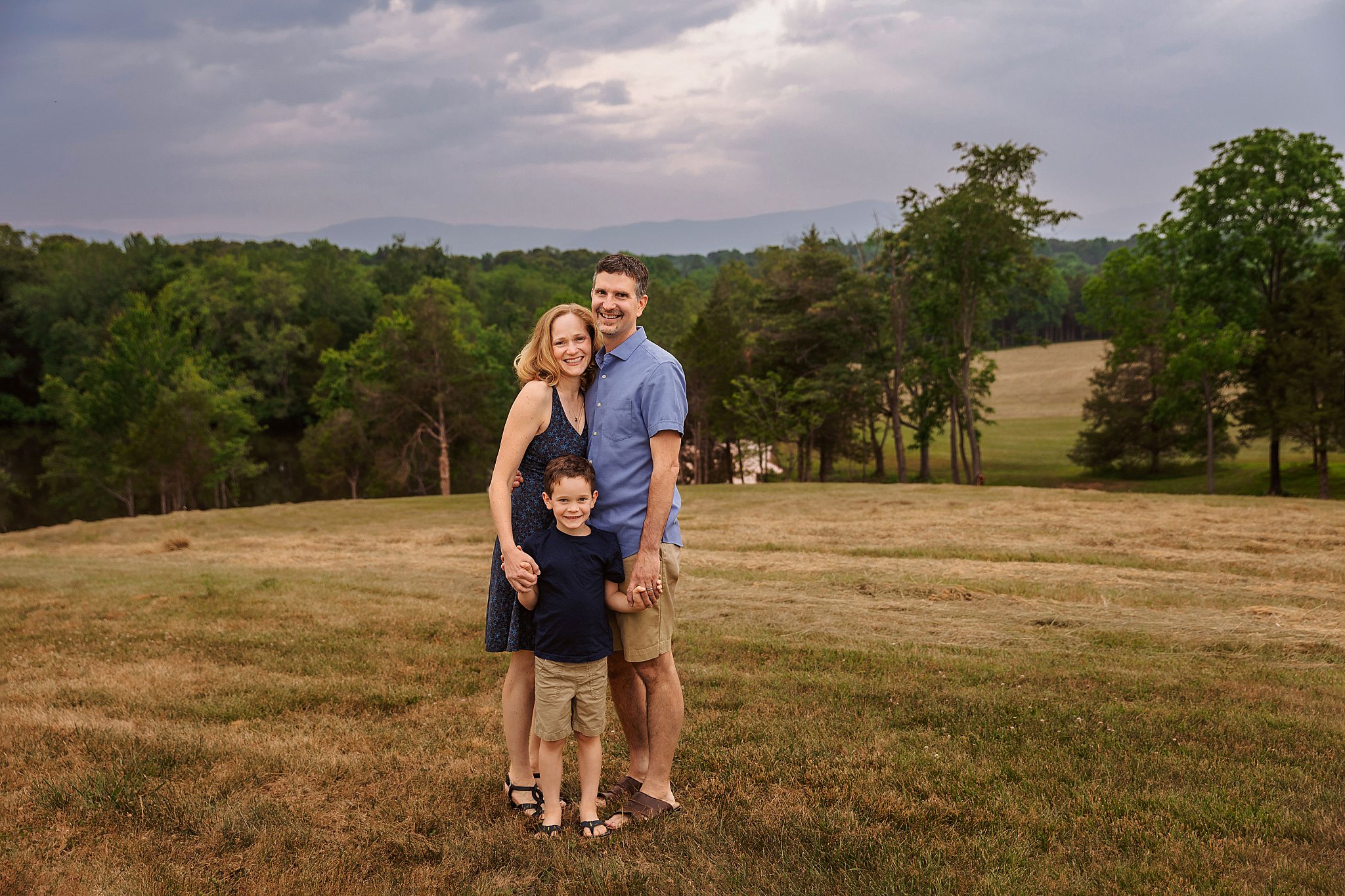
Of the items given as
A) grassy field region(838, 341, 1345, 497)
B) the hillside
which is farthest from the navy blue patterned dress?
the hillside

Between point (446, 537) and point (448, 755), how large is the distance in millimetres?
14359

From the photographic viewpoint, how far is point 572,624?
414 centimetres

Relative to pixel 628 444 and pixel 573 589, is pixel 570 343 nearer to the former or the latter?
pixel 628 444

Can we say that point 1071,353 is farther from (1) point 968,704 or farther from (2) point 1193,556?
(1) point 968,704

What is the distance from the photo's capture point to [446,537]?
19094mm

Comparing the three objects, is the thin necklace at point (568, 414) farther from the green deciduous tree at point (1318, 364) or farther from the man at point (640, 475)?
the green deciduous tree at point (1318, 364)

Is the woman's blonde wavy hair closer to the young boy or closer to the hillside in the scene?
the young boy

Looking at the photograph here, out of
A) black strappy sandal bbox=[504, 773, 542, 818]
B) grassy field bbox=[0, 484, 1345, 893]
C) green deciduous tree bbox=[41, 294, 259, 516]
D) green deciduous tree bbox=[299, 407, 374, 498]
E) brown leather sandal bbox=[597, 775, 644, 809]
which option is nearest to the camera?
grassy field bbox=[0, 484, 1345, 893]

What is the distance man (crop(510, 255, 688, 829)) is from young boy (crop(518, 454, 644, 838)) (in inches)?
3.6

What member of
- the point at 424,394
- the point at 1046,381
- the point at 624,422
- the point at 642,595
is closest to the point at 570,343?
the point at 624,422

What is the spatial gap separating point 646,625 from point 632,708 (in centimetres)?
66

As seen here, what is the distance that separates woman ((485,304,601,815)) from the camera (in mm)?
4230

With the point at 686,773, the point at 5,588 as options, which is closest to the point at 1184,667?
the point at 686,773

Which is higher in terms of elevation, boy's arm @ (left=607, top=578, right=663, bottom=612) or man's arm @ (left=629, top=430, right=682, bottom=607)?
man's arm @ (left=629, top=430, right=682, bottom=607)
